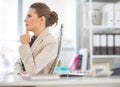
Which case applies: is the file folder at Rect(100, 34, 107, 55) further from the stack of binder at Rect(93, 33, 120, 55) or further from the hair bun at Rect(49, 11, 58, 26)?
the hair bun at Rect(49, 11, 58, 26)

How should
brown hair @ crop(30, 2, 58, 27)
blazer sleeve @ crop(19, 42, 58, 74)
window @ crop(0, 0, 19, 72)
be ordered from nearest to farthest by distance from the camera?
blazer sleeve @ crop(19, 42, 58, 74) < brown hair @ crop(30, 2, 58, 27) < window @ crop(0, 0, 19, 72)

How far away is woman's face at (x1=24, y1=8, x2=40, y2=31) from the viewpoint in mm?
1854

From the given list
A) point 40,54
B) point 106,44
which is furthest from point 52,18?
point 106,44

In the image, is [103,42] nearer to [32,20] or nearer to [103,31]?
[103,31]

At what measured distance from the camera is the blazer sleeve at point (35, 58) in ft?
5.40

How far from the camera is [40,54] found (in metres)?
1.67

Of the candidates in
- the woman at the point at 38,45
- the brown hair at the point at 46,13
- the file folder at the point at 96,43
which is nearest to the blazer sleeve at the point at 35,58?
the woman at the point at 38,45

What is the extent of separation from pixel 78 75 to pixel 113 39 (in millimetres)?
→ 1325

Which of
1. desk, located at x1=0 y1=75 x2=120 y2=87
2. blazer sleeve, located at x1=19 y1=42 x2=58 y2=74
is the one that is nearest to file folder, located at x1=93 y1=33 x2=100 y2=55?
blazer sleeve, located at x1=19 y1=42 x2=58 y2=74

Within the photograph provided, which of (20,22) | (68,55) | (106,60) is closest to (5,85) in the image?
(20,22)

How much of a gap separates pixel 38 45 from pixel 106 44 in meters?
1.15

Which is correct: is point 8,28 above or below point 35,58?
above

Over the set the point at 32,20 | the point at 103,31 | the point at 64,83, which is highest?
the point at 32,20

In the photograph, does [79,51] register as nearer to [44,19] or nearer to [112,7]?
[112,7]
